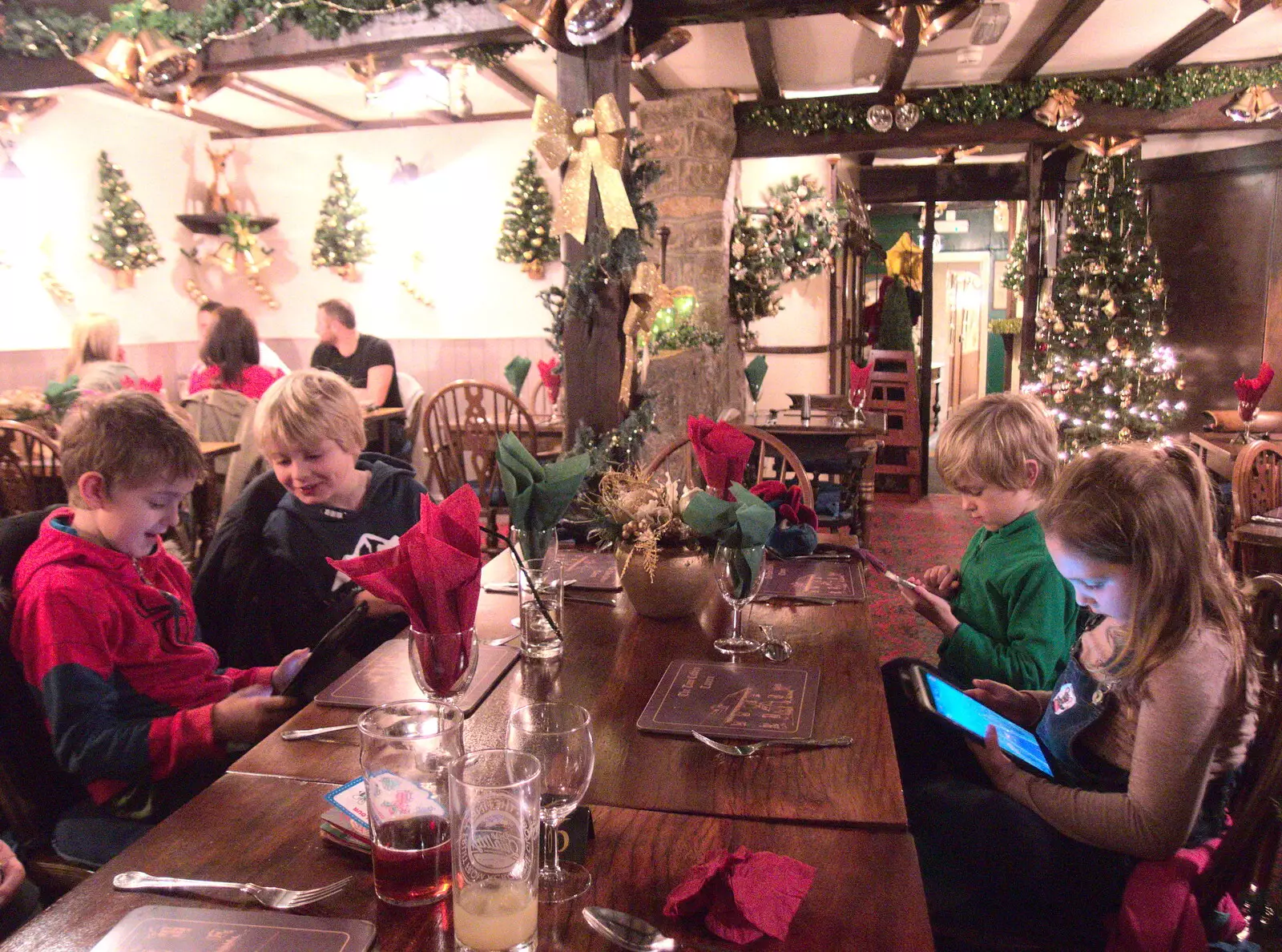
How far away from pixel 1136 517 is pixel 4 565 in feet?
5.34

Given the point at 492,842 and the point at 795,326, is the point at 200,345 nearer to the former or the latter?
the point at 795,326

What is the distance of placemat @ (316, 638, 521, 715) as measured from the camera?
1358 millimetres

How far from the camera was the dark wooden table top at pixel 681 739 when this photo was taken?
106 cm

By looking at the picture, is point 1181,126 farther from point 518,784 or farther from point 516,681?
point 518,784

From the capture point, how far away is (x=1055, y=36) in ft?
15.4

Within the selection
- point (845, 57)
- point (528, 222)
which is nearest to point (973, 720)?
point (845, 57)

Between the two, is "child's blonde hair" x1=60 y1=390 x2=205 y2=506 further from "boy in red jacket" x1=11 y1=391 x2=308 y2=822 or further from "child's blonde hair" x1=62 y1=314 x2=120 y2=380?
"child's blonde hair" x1=62 y1=314 x2=120 y2=380

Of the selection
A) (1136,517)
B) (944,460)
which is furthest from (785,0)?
(1136,517)

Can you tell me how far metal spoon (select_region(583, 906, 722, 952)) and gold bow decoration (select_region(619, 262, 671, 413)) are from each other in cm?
268

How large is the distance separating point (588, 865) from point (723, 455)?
83 centimetres

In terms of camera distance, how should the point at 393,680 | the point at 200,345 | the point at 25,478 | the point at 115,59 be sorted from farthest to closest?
the point at 200,345, the point at 115,59, the point at 25,478, the point at 393,680

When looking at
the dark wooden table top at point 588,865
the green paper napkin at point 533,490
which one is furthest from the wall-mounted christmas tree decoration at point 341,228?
the dark wooden table top at point 588,865

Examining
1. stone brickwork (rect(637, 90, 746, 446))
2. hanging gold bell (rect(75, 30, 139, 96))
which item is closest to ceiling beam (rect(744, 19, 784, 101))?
stone brickwork (rect(637, 90, 746, 446))

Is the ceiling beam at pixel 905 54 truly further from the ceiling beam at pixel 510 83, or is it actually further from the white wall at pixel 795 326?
the ceiling beam at pixel 510 83
